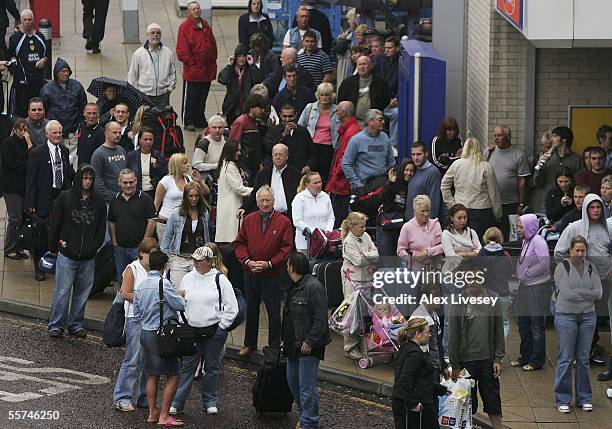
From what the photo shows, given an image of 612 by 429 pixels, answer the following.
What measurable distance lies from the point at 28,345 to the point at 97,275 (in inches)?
63.2

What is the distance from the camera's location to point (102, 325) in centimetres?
1791

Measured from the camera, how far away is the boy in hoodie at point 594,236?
54.1ft

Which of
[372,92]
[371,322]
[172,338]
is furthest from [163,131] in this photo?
[172,338]

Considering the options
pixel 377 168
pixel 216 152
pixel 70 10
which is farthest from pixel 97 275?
pixel 70 10

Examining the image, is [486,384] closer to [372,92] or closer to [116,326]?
[116,326]

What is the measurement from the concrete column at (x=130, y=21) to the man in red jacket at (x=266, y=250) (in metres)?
14.0

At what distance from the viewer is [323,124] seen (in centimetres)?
2053

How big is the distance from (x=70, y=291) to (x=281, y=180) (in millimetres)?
2742

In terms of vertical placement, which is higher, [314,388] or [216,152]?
[216,152]

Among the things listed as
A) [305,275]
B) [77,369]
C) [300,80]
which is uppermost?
[300,80]

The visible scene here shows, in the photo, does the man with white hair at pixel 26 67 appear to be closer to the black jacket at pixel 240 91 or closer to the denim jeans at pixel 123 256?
the black jacket at pixel 240 91

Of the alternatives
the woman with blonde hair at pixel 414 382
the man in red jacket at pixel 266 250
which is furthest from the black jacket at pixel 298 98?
the woman with blonde hair at pixel 414 382

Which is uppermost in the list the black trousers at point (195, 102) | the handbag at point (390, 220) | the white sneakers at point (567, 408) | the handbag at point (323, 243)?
the black trousers at point (195, 102)

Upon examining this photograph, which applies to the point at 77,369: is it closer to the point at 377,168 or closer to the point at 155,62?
the point at 377,168
